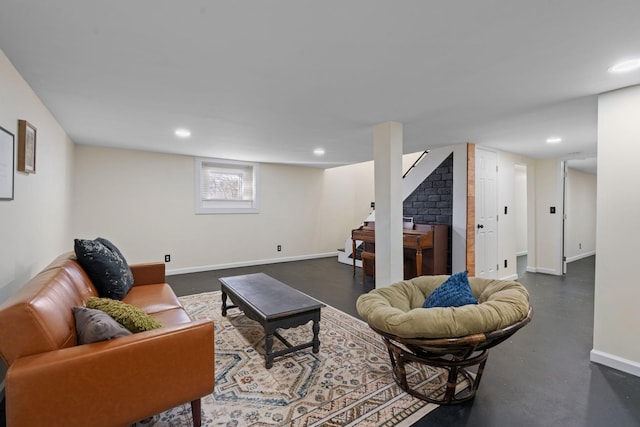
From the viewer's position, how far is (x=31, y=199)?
7.98 ft

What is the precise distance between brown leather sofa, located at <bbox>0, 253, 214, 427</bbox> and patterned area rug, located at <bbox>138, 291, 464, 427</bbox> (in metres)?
0.28

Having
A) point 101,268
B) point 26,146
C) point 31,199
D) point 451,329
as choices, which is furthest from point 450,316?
point 31,199

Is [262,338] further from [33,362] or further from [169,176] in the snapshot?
[169,176]

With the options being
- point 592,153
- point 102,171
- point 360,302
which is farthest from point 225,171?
point 592,153

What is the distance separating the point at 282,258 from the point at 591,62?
5543mm

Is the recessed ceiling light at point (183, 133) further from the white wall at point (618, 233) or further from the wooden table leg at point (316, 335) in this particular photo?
the white wall at point (618, 233)

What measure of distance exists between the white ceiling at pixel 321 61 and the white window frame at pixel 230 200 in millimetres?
2025

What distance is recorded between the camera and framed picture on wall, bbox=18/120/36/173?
2.13m

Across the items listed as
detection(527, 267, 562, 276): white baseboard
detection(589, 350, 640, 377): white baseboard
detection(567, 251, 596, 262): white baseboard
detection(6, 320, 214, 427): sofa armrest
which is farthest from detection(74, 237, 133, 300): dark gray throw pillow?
detection(567, 251, 596, 262): white baseboard

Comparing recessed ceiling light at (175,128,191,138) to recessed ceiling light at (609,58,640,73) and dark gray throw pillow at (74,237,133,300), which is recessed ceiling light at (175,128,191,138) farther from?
recessed ceiling light at (609,58,640,73)

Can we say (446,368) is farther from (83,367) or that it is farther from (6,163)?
(6,163)

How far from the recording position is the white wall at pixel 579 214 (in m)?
6.44

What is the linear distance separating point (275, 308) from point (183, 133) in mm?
2577

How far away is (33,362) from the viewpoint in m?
1.15
